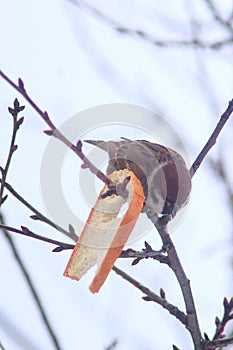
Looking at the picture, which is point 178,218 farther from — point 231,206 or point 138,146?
point 231,206

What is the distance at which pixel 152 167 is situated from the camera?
3.74 feet

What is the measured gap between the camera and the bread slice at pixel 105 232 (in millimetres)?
1073

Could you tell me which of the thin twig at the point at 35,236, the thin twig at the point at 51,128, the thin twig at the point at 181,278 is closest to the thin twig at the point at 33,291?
the thin twig at the point at 35,236

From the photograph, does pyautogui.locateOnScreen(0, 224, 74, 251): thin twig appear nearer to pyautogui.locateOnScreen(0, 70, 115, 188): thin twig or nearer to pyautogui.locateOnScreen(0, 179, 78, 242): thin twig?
pyautogui.locateOnScreen(0, 179, 78, 242): thin twig

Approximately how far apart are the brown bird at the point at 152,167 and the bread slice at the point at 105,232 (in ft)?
0.06

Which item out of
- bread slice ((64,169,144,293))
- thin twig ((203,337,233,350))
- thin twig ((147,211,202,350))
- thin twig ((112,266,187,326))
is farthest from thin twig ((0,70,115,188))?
thin twig ((203,337,233,350))

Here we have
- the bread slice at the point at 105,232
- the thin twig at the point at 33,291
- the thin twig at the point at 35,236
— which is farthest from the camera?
the thin twig at the point at 33,291

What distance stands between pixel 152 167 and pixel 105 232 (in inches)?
6.2

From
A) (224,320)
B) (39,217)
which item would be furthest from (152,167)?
(224,320)

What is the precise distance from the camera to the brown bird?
1132mm

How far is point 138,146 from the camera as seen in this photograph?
1.14m

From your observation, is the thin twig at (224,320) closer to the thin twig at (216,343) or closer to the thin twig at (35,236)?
the thin twig at (216,343)

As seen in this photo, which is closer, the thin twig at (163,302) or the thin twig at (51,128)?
the thin twig at (51,128)

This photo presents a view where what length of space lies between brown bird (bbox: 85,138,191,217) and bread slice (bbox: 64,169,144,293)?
2cm
